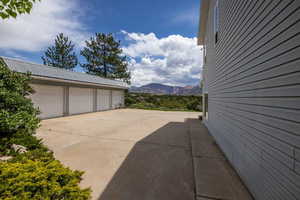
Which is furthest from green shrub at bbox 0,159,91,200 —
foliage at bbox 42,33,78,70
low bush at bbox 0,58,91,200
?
foliage at bbox 42,33,78,70

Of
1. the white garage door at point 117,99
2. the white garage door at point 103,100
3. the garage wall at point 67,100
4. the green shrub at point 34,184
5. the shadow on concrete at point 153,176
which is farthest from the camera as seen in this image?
the white garage door at point 117,99

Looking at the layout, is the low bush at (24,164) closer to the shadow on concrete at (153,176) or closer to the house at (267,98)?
the shadow on concrete at (153,176)

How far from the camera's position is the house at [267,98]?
1.33 m

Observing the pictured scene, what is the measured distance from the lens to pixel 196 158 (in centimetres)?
332

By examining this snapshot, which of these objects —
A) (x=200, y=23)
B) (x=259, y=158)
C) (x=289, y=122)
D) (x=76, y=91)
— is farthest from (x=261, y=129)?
(x=76, y=91)

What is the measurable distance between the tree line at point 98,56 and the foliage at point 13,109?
62.9ft

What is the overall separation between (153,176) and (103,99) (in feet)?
41.6

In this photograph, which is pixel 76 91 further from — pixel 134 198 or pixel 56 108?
pixel 134 198

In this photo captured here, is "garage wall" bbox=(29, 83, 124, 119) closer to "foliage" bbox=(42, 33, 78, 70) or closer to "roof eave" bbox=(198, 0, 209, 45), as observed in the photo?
"roof eave" bbox=(198, 0, 209, 45)

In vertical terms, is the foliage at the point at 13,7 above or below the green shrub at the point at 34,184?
above

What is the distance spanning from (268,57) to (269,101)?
614 mm

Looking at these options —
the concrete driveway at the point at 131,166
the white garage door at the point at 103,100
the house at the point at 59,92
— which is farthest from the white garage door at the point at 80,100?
the concrete driveway at the point at 131,166

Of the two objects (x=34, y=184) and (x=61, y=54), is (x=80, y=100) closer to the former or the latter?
(x=34, y=184)

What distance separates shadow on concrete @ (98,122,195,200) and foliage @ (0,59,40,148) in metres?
2.68
